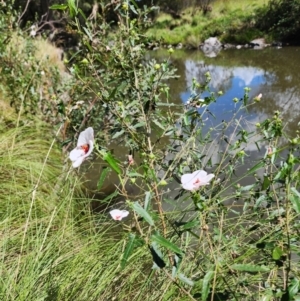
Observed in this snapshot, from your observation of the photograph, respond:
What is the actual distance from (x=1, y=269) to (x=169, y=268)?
1.84 feet

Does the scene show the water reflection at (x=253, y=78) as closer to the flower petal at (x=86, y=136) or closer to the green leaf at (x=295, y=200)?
the green leaf at (x=295, y=200)

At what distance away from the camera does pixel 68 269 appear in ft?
4.62

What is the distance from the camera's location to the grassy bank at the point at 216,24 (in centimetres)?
1376

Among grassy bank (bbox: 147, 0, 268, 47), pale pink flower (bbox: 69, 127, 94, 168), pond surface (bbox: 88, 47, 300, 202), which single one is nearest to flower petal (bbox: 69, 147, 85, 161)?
pale pink flower (bbox: 69, 127, 94, 168)

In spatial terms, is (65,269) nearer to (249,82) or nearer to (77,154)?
(77,154)

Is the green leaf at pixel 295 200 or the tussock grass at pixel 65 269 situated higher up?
the green leaf at pixel 295 200

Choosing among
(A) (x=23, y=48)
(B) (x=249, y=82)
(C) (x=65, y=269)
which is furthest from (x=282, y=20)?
(C) (x=65, y=269)

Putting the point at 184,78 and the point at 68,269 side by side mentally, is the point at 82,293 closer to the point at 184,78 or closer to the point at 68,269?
the point at 68,269

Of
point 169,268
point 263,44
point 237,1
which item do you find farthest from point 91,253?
point 237,1

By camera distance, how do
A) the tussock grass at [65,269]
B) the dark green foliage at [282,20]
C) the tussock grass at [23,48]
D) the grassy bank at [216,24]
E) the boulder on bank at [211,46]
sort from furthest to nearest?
the grassy bank at [216,24] < the boulder on bank at [211,46] < the dark green foliage at [282,20] < the tussock grass at [23,48] < the tussock grass at [65,269]

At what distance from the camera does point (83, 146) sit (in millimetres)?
817

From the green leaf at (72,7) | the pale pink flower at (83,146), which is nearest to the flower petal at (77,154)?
the pale pink flower at (83,146)

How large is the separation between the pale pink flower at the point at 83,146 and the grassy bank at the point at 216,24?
446 inches

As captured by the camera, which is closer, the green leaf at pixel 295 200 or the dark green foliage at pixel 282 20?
the green leaf at pixel 295 200
